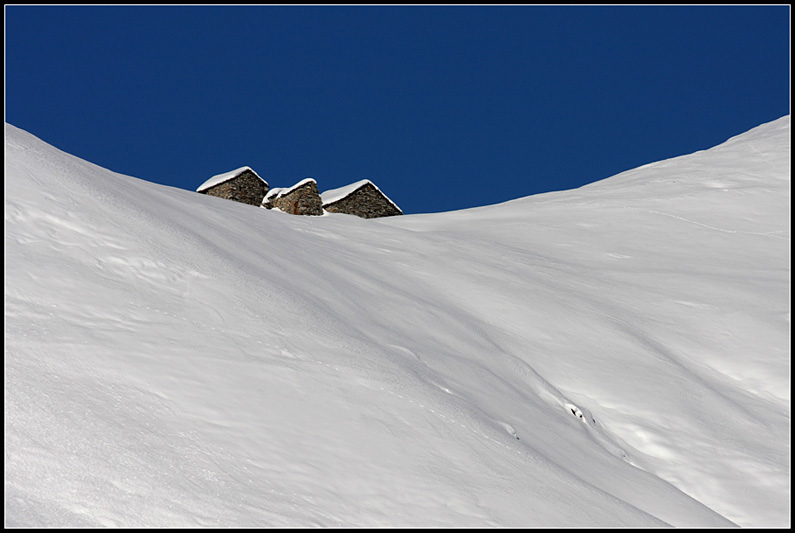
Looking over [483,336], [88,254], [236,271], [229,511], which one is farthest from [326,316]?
[229,511]

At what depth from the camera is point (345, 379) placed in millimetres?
4629

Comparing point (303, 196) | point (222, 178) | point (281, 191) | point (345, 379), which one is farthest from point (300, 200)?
point (345, 379)

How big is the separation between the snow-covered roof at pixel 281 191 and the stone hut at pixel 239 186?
72 cm

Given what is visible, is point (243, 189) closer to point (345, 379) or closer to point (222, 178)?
point (222, 178)

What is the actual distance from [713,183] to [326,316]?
13.5m

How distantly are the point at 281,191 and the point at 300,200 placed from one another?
924 millimetres

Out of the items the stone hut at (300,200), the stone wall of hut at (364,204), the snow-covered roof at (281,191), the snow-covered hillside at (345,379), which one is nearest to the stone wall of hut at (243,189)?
the snow-covered roof at (281,191)

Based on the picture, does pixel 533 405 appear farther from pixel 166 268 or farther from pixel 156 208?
pixel 156 208

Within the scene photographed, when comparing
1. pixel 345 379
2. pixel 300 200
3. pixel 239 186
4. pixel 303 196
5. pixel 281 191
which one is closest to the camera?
pixel 345 379

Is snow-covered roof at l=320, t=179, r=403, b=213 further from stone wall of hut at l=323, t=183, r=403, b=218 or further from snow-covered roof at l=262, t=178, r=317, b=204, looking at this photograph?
snow-covered roof at l=262, t=178, r=317, b=204

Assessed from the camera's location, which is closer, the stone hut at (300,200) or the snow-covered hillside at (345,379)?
the snow-covered hillside at (345,379)

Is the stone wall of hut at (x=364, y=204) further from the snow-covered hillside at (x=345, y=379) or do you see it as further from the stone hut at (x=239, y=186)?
Answer: the snow-covered hillside at (x=345, y=379)

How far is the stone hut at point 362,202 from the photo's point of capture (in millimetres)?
21594

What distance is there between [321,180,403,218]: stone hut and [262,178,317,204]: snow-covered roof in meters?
0.79
